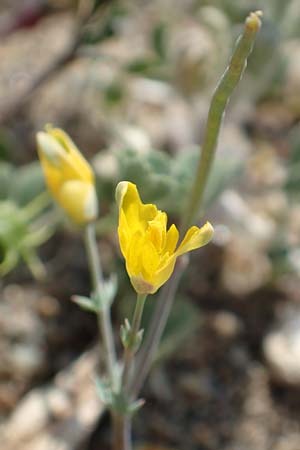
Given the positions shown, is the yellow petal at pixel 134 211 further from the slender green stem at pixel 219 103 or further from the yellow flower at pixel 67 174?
the yellow flower at pixel 67 174

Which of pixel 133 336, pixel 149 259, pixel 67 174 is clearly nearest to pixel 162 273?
pixel 149 259

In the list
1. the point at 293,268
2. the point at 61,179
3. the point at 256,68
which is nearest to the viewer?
the point at 61,179

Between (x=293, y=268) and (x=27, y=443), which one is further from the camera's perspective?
(x=293, y=268)

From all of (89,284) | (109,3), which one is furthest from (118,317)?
(109,3)

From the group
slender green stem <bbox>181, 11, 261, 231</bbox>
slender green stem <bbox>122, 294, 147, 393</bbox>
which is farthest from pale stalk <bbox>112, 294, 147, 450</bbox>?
slender green stem <bbox>181, 11, 261, 231</bbox>

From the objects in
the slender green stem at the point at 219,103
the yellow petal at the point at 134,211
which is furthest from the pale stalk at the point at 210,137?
the yellow petal at the point at 134,211

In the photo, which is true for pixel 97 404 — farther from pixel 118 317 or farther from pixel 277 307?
pixel 277 307
